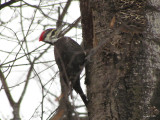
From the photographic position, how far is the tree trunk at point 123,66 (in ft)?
6.95

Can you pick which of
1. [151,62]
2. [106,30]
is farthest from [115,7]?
[151,62]

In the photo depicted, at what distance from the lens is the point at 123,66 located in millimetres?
2279

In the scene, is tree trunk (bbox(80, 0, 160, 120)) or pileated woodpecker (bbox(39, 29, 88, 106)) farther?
pileated woodpecker (bbox(39, 29, 88, 106))

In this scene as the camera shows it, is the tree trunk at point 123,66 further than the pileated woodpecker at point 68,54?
No

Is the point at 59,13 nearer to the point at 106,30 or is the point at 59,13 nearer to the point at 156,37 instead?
the point at 106,30

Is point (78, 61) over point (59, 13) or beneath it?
beneath

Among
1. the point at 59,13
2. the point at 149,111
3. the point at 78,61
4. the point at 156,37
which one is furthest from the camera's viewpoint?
the point at 59,13

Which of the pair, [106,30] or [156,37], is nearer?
[156,37]

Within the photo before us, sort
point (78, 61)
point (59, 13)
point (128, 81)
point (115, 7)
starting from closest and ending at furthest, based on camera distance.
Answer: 1. point (128, 81)
2. point (115, 7)
3. point (78, 61)
4. point (59, 13)

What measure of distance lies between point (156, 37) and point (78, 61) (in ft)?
4.12

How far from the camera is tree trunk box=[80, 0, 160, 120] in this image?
2.12 m

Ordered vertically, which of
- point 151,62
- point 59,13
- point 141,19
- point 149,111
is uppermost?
point 59,13

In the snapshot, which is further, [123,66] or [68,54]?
[68,54]

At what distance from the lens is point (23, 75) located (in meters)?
3.08
